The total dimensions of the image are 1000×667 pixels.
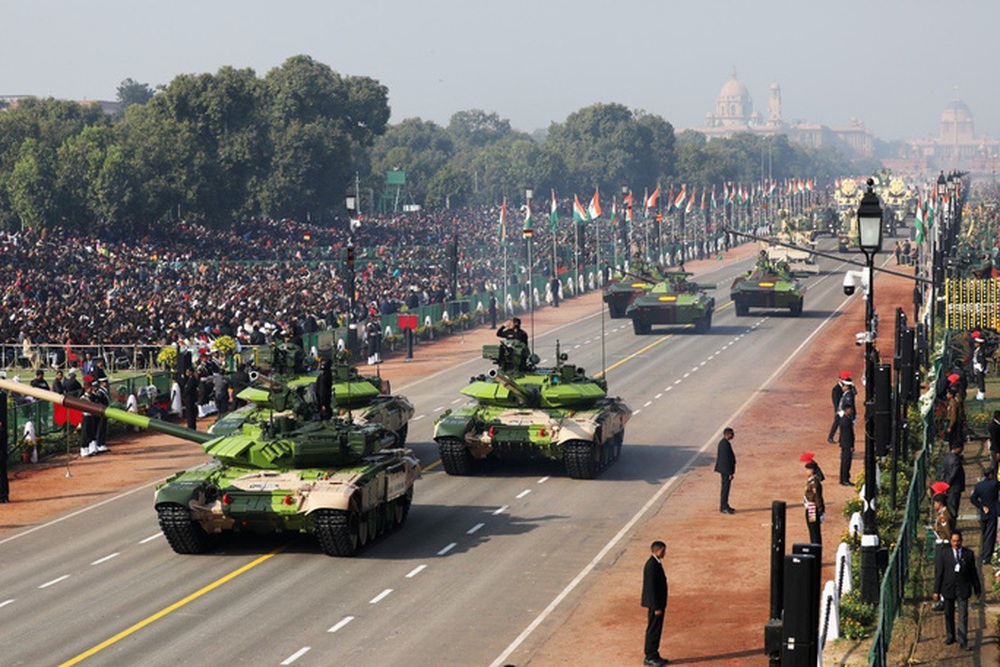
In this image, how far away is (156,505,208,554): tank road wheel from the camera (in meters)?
27.8

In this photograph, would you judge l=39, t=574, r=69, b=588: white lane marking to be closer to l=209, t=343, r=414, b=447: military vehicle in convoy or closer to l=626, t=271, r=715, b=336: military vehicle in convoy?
l=209, t=343, r=414, b=447: military vehicle in convoy

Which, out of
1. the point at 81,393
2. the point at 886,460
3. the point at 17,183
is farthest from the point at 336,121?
the point at 886,460

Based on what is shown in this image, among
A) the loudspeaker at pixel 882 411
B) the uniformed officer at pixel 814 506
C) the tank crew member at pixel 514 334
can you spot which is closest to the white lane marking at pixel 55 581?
the uniformed officer at pixel 814 506

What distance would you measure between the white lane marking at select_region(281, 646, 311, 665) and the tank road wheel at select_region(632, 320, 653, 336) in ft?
145

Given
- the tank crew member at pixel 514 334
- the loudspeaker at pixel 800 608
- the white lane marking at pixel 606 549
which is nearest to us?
the loudspeaker at pixel 800 608

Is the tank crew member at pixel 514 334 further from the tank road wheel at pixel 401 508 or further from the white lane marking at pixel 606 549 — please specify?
the tank road wheel at pixel 401 508

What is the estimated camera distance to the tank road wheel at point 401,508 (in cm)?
3075

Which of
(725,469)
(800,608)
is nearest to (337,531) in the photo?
(725,469)

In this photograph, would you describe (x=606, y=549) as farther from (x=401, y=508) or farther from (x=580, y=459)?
(x=580, y=459)

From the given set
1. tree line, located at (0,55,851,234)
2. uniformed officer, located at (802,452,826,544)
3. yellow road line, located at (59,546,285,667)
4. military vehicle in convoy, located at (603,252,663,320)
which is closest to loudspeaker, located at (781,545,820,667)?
yellow road line, located at (59,546,285,667)

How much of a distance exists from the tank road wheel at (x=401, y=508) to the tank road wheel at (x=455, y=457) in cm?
406

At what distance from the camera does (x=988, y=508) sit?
2648cm

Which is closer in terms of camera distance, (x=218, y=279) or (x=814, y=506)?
(x=814, y=506)

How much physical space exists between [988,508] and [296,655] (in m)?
10.7
